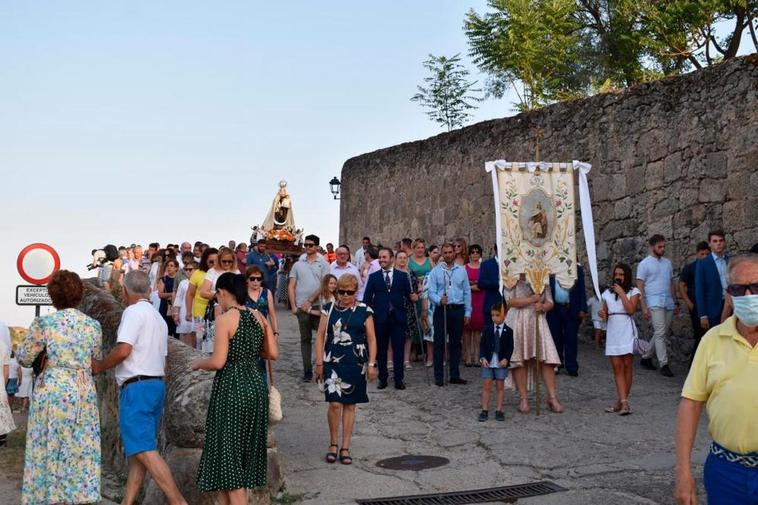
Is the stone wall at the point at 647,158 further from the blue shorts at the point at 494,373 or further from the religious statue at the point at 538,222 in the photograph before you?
the blue shorts at the point at 494,373

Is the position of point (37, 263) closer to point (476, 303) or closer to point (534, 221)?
point (476, 303)

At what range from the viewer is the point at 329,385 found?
7.19 metres

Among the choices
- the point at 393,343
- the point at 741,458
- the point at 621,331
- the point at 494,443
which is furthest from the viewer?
the point at 393,343

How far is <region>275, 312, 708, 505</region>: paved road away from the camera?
6.38 m

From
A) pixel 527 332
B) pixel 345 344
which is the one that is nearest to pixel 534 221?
pixel 527 332

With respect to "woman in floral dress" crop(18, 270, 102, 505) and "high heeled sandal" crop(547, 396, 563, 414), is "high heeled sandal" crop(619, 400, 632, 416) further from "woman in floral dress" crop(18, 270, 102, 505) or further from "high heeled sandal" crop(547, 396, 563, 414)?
"woman in floral dress" crop(18, 270, 102, 505)

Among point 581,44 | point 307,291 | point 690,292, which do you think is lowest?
point 690,292

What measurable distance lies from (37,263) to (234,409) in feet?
30.3

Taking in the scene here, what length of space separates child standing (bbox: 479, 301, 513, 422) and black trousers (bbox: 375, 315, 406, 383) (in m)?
1.76

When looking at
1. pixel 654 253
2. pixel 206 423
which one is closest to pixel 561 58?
pixel 654 253

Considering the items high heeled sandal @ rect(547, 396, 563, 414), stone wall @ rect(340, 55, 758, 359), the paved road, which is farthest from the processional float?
stone wall @ rect(340, 55, 758, 359)

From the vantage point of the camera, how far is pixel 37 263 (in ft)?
44.1

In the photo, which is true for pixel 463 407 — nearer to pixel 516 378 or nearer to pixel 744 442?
pixel 516 378

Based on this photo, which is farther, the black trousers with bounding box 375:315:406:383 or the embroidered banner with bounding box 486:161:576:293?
the black trousers with bounding box 375:315:406:383
